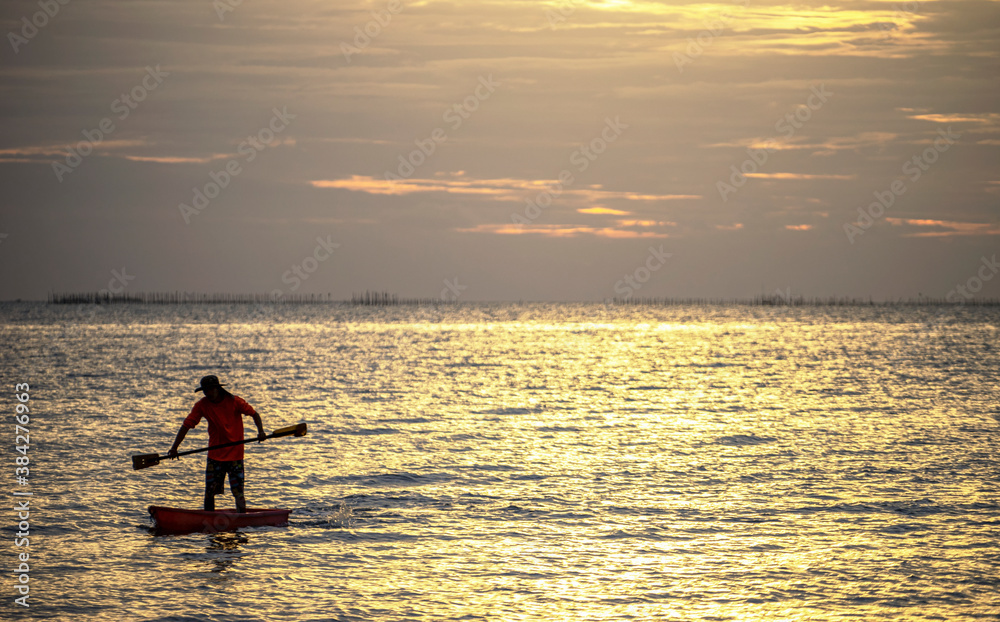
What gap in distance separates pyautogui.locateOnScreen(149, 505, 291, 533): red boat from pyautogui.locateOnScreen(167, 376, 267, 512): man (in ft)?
1.07

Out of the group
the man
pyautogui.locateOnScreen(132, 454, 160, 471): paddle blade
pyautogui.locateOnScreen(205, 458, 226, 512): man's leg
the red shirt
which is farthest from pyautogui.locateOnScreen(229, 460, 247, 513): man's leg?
pyautogui.locateOnScreen(132, 454, 160, 471): paddle blade

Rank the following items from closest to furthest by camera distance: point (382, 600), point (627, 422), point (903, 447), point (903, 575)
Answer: point (382, 600) < point (903, 575) < point (903, 447) < point (627, 422)

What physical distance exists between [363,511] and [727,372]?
4160 centimetres

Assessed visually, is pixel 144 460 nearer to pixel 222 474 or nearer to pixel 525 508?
pixel 222 474

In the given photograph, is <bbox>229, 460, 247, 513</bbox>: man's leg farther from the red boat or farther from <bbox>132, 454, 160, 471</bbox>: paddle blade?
<bbox>132, 454, 160, 471</bbox>: paddle blade

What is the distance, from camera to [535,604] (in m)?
11.0

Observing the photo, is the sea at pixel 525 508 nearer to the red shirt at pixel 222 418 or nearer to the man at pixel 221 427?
the man at pixel 221 427

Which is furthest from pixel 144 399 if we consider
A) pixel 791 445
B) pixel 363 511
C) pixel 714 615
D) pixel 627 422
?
pixel 714 615

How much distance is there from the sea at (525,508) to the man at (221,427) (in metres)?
1.01

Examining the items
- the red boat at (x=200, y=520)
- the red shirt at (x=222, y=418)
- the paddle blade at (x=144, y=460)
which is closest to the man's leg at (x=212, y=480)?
the red boat at (x=200, y=520)

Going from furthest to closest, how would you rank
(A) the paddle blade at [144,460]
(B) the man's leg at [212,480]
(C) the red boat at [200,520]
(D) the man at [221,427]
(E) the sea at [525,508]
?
(A) the paddle blade at [144,460] → (B) the man's leg at [212,480] → (C) the red boat at [200,520] → (D) the man at [221,427] → (E) the sea at [525,508]

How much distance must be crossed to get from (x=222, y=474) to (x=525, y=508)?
5629 mm

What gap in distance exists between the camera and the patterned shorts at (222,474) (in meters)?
14.7

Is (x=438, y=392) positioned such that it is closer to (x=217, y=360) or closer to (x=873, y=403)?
(x=873, y=403)
